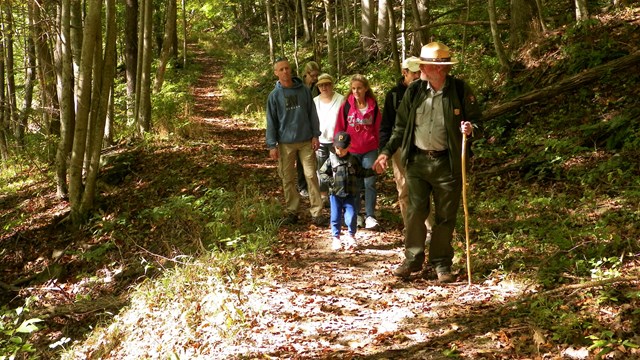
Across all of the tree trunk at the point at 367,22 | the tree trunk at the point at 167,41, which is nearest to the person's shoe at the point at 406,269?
the tree trunk at the point at 167,41

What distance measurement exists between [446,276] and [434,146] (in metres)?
1.41

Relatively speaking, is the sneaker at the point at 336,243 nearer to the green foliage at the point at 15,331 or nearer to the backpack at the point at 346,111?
the backpack at the point at 346,111

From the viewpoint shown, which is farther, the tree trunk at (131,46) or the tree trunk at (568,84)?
the tree trunk at (131,46)

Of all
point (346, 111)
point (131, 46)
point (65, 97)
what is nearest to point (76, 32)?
point (65, 97)

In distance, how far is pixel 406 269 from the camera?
6109 mm

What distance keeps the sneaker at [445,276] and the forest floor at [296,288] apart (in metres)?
0.06

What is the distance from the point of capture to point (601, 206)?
7195 mm

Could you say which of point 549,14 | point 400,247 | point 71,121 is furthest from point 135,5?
point 400,247

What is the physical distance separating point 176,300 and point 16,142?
14630 mm

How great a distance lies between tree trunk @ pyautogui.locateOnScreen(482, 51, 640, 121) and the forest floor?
251 centimetres

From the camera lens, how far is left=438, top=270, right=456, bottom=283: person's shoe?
5949 mm

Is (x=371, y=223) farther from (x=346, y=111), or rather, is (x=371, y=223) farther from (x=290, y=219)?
(x=346, y=111)

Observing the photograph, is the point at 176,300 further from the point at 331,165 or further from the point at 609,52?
the point at 609,52

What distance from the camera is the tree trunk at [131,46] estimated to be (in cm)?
1630
